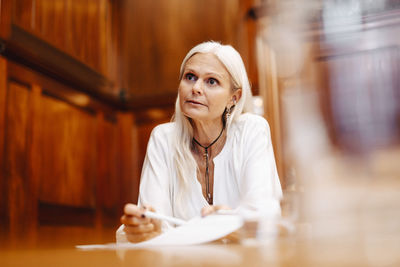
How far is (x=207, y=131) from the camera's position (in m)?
1.38

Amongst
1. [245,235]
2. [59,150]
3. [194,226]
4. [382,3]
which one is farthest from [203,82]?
[382,3]

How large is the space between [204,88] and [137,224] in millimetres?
534

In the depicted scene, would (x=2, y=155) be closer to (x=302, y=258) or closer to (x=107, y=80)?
(x=107, y=80)

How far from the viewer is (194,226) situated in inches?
30.0

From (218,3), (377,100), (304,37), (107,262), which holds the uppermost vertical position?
(218,3)

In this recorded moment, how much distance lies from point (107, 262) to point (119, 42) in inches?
103

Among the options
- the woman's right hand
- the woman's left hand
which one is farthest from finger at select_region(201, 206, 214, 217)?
the woman's right hand

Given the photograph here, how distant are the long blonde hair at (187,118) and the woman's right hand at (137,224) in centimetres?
36

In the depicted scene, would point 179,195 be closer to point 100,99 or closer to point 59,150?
point 59,150

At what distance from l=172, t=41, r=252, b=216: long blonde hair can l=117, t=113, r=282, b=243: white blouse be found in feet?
0.06

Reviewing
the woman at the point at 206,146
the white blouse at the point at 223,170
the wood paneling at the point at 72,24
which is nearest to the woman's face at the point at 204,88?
the woman at the point at 206,146

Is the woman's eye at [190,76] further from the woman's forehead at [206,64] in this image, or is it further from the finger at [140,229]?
the finger at [140,229]

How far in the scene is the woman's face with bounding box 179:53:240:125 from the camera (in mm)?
1278

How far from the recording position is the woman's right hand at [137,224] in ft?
2.83
